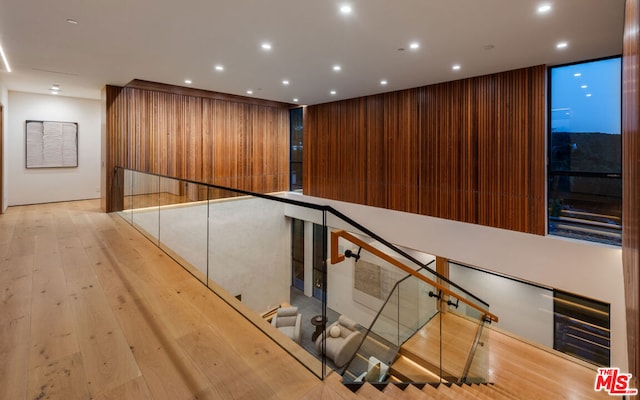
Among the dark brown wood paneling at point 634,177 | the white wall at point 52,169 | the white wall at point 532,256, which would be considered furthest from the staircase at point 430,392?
the white wall at point 52,169

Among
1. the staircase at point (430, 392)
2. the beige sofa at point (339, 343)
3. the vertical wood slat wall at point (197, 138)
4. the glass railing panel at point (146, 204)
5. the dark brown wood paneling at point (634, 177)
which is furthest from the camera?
the vertical wood slat wall at point (197, 138)

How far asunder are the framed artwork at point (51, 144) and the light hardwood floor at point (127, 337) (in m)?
5.40

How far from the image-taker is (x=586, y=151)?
553 cm

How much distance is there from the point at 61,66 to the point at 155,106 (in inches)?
86.7

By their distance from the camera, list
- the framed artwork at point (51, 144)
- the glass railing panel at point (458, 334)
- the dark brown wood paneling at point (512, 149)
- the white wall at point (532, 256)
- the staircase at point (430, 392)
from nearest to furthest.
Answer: the staircase at point (430, 392)
the glass railing panel at point (458, 334)
the white wall at point (532, 256)
the dark brown wood paneling at point (512, 149)
the framed artwork at point (51, 144)

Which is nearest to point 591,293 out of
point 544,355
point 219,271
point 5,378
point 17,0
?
point 544,355

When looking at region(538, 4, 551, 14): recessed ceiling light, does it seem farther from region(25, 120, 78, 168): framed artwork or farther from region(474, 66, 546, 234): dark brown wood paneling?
region(25, 120, 78, 168): framed artwork

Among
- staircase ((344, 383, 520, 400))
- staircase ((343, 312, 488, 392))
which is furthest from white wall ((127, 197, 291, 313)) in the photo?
staircase ((343, 312, 488, 392))

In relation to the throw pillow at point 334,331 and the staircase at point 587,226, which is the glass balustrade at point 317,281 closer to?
the throw pillow at point 334,331

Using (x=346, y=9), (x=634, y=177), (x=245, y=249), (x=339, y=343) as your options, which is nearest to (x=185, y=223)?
(x=245, y=249)

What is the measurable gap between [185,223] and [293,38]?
311cm

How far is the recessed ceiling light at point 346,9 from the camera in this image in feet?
12.3

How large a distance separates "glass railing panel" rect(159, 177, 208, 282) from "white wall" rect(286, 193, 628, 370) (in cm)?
538

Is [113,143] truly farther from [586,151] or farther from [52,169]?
[586,151]
